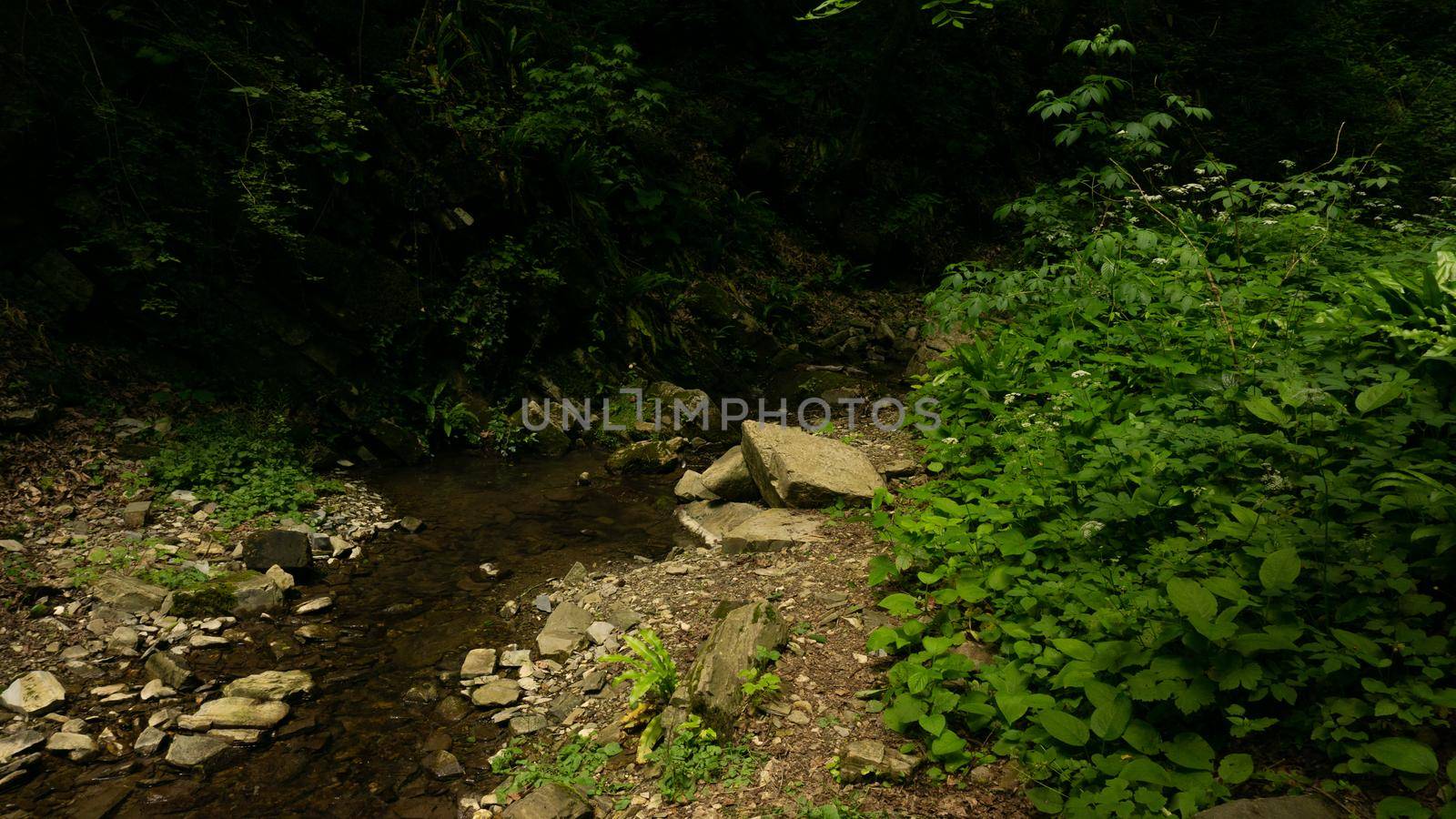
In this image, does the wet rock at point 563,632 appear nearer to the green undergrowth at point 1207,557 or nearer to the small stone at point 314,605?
the small stone at point 314,605

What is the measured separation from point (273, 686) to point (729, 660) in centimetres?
296

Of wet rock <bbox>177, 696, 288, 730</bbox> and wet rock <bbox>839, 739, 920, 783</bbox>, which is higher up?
wet rock <bbox>839, 739, 920, 783</bbox>

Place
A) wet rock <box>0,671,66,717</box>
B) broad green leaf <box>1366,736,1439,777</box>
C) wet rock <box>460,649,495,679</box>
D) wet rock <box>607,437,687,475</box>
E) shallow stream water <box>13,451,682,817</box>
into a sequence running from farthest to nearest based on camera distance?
wet rock <box>607,437,687,475</box> → wet rock <box>460,649,495,679</box> → wet rock <box>0,671,66,717</box> → shallow stream water <box>13,451,682,817</box> → broad green leaf <box>1366,736,1439,777</box>

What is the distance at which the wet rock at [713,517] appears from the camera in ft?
20.2

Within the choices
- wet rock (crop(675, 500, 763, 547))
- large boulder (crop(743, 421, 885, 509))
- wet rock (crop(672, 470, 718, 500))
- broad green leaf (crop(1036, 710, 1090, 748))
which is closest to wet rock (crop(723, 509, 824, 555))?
large boulder (crop(743, 421, 885, 509))

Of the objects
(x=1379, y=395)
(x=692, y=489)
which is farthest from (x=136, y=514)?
(x=1379, y=395)

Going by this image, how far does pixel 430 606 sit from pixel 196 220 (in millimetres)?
4769

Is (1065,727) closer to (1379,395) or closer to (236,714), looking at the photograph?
(1379,395)

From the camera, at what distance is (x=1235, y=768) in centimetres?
221

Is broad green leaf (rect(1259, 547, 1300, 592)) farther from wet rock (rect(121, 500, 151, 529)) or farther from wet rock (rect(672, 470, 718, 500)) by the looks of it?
wet rock (rect(121, 500, 151, 529))

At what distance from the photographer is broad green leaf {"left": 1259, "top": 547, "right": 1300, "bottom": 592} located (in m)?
2.39

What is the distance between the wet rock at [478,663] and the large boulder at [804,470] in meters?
2.50

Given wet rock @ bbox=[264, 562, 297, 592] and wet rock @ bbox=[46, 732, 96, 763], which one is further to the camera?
wet rock @ bbox=[264, 562, 297, 592]

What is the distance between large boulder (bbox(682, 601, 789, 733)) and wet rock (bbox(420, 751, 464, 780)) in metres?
1.32
